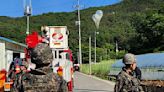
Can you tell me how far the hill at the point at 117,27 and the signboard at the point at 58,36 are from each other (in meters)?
39.1

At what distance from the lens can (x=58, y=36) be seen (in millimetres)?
16031

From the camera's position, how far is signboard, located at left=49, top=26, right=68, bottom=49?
15.8 metres

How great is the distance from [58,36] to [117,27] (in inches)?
4707

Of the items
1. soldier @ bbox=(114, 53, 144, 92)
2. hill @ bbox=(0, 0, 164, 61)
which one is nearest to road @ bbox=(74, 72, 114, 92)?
soldier @ bbox=(114, 53, 144, 92)

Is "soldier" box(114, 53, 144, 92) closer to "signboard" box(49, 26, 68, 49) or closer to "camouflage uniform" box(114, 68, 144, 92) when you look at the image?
"camouflage uniform" box(114, 68, 144, 92)

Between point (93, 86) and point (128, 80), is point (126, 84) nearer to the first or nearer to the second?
point (128, 80)

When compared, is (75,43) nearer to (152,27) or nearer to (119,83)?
(152,27)

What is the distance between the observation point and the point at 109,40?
427 feet

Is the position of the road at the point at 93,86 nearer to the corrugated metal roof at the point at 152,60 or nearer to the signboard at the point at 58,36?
the corrugated metal roof at the point at 152,60

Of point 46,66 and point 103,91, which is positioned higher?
point 46,66

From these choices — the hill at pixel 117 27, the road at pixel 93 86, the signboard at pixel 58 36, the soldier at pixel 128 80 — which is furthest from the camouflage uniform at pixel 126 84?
the hill at pixel 117 27

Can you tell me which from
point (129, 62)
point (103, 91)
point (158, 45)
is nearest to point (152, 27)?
point (158, 45)

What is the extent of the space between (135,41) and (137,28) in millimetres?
3012

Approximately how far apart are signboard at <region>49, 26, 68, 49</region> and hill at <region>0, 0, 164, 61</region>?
39144 millimetres
